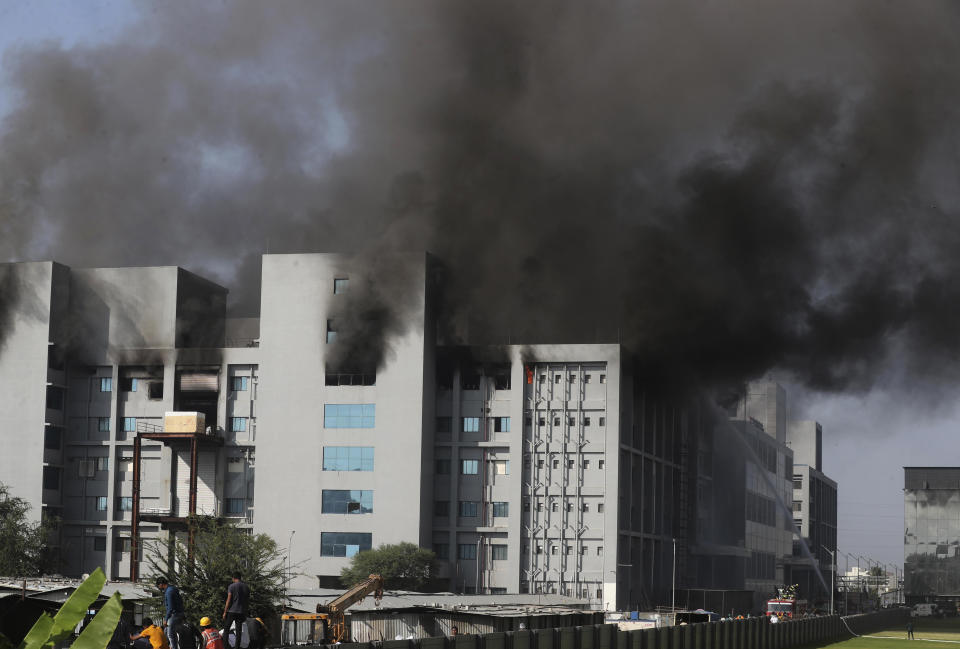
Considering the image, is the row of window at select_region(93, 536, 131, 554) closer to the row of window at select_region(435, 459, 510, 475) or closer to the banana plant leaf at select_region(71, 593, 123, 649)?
the row of window at select_region(435, 459, 510, 475)

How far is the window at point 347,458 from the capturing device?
115 meters

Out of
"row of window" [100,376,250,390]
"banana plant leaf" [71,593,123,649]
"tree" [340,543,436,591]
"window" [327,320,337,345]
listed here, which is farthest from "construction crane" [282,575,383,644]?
"row of window" [100,376,250,390]

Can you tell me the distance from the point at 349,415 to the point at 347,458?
371 cm

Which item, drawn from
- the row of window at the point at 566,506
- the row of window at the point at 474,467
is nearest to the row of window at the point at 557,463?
the row of window at the point at 474,467

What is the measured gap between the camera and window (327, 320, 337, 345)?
383 ft

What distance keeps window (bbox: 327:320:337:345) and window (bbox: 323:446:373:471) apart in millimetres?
9235

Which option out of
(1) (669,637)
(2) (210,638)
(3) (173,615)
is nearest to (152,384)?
(1) (669,637)

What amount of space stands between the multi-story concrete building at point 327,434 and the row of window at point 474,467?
0.57 feet

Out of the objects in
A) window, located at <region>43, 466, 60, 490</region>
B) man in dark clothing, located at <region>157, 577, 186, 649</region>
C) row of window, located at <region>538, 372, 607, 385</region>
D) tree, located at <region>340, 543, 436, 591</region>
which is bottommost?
tree, located at <region>340, 543, 436, 591</region>

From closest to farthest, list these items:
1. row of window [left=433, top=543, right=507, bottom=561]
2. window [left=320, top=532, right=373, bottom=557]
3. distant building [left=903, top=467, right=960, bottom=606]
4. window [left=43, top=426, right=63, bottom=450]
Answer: window [left=320, top=532, right=373, bottom=557]
row of window [left=433, top=543, right=507, bottom=561]
window [left=43, top=426, right=63, bottom=450]
distant building [left=903, top=467, right=960, bottom=606]

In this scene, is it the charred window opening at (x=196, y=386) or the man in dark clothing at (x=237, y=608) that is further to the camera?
the charred window opening at (x=196, y=386)

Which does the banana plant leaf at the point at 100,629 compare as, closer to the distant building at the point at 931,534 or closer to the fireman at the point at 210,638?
the fireman at the point at 210,638

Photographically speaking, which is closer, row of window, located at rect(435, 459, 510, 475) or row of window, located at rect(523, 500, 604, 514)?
row of window, located at rect(523, 500, 604, 514)

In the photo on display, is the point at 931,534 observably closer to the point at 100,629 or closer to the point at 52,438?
the point at 52,438
